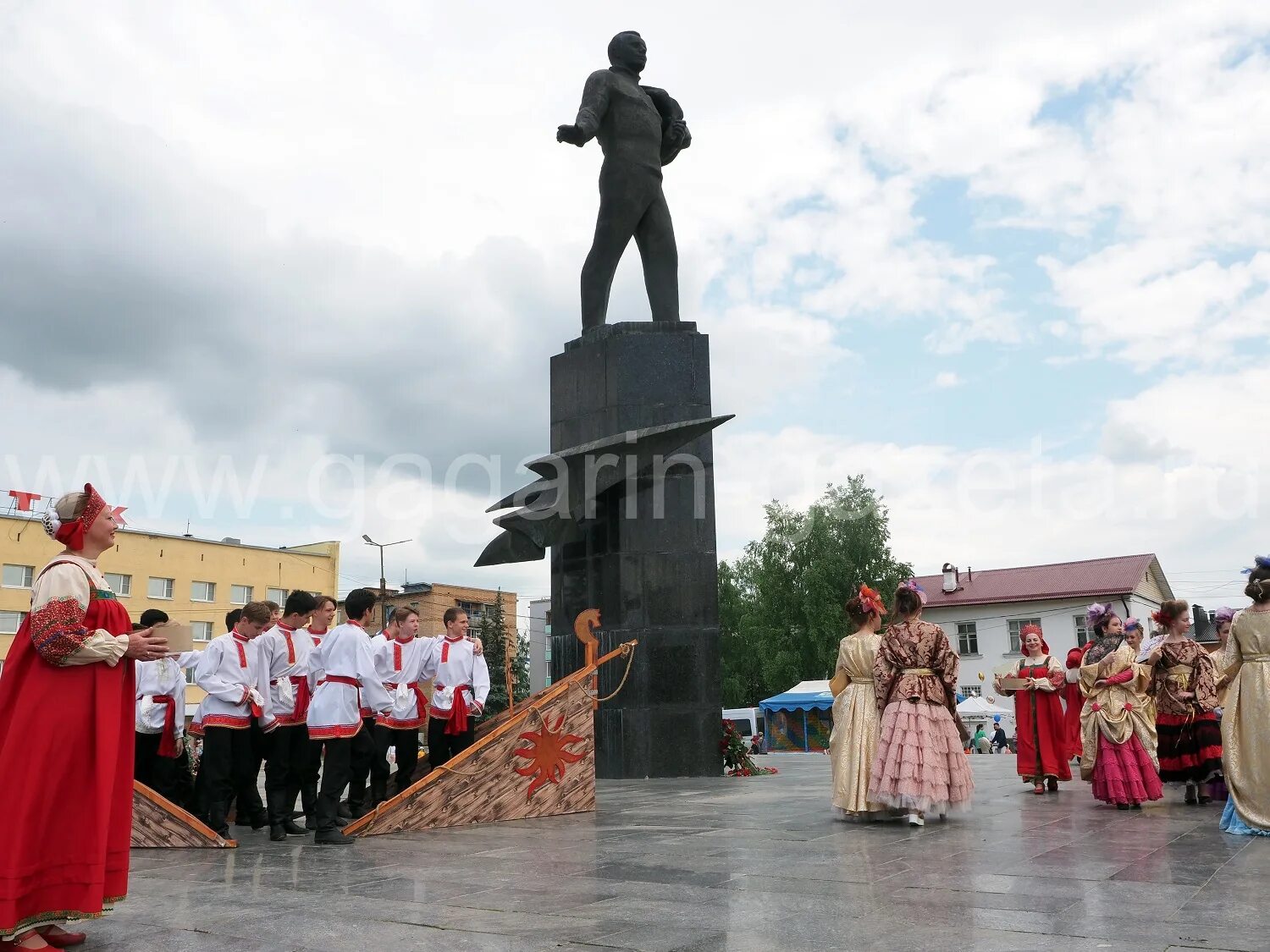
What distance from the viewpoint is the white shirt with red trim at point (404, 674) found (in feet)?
28.2

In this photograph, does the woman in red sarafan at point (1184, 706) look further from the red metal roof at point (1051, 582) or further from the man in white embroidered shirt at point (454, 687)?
the red metal roof at point (1051, 582)

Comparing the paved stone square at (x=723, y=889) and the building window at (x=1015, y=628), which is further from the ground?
the building window at (x=1015, y=628)

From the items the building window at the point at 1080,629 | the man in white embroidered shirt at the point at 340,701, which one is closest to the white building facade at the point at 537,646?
the building window at the point at 1080,629

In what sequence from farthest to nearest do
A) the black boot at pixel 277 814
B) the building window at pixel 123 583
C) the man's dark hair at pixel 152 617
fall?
the building window at pixel 123 583 → the man's dark hair at pixel 152 617 → the black boot at pixel 277 814

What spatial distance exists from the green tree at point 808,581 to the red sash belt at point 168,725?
34.8 metres

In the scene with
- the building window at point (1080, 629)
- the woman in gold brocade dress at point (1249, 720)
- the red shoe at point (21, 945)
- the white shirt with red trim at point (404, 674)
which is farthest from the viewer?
the building window at point (1080, 629)

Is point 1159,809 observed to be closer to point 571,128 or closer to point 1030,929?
point 1030,929

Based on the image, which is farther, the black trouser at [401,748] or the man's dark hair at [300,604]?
the black trouser at [401,748]

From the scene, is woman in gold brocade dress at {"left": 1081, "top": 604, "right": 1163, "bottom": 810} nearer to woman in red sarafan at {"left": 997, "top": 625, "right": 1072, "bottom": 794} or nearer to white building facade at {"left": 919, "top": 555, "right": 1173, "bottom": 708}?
woman in red sarafan at {"left": 997, "top": 625, "right": 1072, "bottom": 794}

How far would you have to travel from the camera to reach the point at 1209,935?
156 inches

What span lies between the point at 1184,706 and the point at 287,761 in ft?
25.2

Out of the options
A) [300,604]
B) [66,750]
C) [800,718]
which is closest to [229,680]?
[300,604]

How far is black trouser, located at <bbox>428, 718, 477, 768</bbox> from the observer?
8953 millimetres

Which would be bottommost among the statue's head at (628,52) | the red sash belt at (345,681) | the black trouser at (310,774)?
the black trouser at (310,774)
